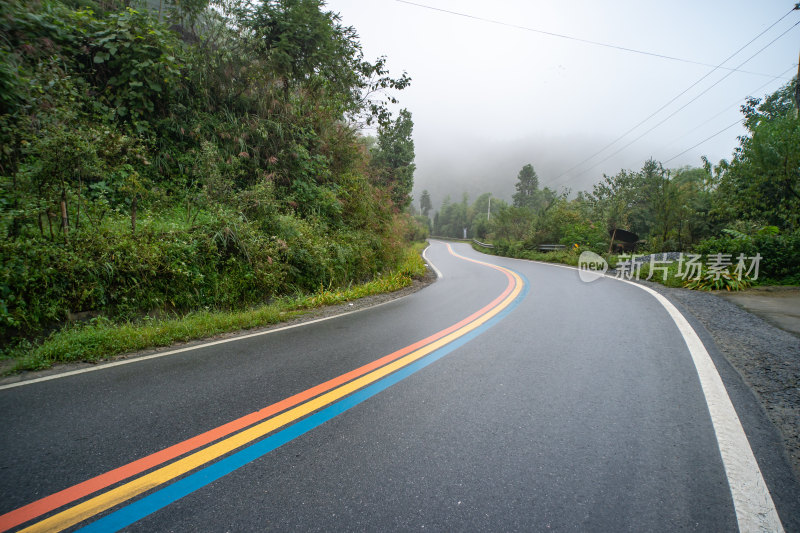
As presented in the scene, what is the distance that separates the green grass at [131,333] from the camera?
3525 millimetres

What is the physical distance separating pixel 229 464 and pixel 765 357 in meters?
5.46

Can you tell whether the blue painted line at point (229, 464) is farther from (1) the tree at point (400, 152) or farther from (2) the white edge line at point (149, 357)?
(1) the tree at point (400, 152)

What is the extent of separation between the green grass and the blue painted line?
289 centimetres

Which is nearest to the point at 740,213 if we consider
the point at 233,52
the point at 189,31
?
the point at 233,52

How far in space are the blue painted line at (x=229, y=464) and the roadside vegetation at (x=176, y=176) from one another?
9.62 ft

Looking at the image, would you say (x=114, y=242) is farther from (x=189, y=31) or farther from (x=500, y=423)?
(x=189, y=31)

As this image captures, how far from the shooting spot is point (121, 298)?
4719 mm

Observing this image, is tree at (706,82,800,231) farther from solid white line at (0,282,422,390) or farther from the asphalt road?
solid white line at (0,282,422,390)

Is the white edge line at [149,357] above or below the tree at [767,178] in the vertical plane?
below

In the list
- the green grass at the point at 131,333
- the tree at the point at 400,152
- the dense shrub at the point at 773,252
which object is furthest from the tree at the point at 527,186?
the green grass at the point at 131,333

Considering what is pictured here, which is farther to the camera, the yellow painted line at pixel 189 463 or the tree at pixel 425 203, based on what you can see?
the tree at pixel 425 203

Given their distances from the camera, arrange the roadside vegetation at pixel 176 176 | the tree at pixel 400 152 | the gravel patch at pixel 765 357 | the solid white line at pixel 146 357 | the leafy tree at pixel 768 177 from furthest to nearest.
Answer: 1. the tree at pixel 400 152
2. the leafy tree at pixel 768 177
3. the roadside vegetation at pixel 176 176
4. the solid white line at pixel 146 357
5. the gravel patch at pixel 765 357

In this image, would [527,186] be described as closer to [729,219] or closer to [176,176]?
[729,219]

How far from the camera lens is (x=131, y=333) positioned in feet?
13.4
